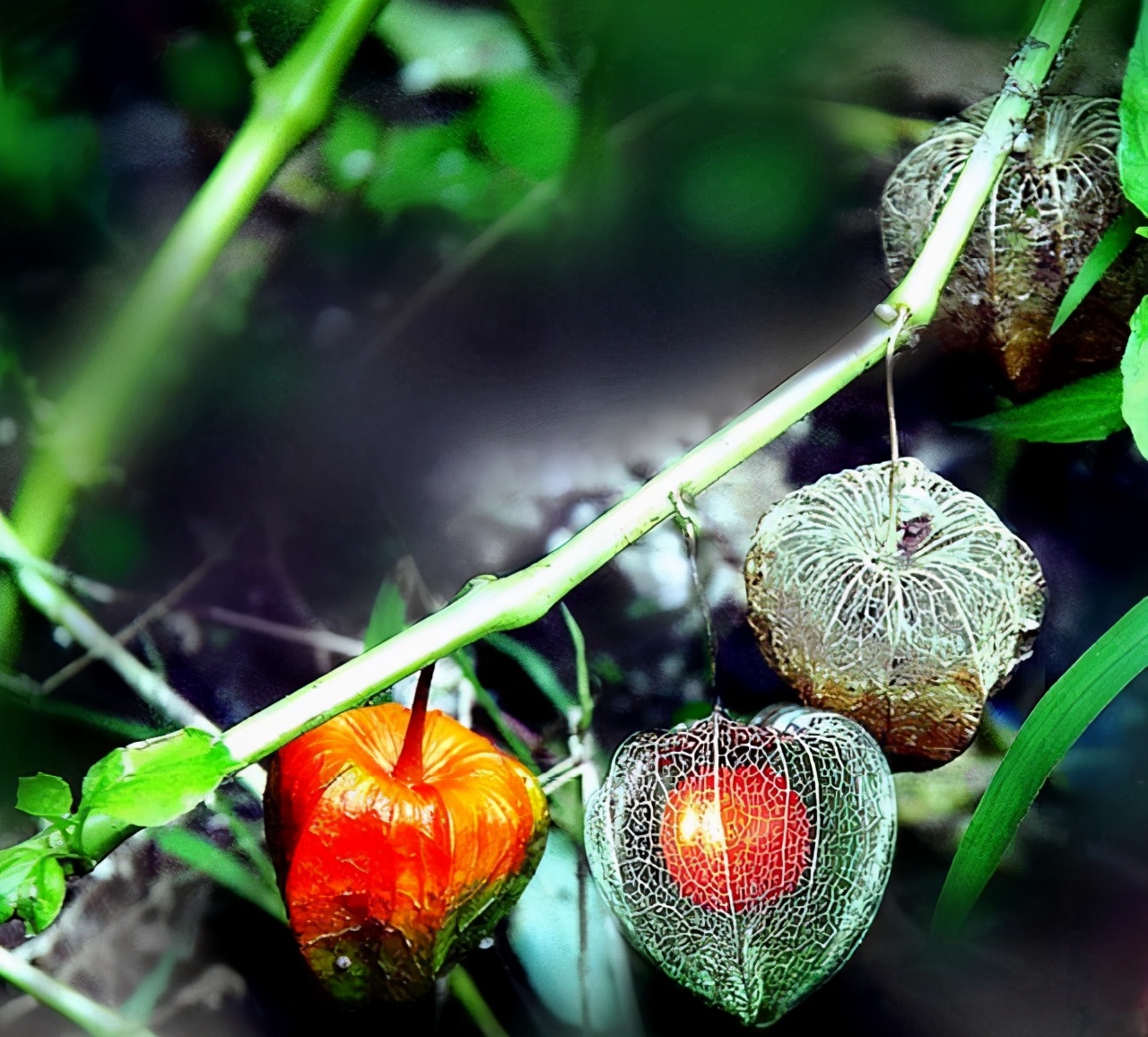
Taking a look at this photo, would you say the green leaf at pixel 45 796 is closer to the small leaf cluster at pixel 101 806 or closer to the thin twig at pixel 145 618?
the small leaf cluster at pixel 101 806

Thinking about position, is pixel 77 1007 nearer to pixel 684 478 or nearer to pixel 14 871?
pixel 14 871

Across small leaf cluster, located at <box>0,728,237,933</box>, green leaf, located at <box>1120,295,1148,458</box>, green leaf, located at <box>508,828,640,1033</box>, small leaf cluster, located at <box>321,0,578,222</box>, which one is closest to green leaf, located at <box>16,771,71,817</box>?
small leaf cluster, located at <box>0,728,237,933</box>

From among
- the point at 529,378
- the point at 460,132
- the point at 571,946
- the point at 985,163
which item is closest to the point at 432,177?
the point at 460,132

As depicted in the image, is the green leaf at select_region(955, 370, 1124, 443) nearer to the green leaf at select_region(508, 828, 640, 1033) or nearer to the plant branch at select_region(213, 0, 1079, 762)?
the plant branch at select_region(213, 0, 1079, 762)

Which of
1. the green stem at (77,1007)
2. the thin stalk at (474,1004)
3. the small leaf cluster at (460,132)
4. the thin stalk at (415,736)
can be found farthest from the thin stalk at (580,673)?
the green stem at (77,1007)

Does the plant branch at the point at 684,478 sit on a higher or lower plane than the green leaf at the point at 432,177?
lower

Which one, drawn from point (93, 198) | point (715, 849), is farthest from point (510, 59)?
point (715, 849)
